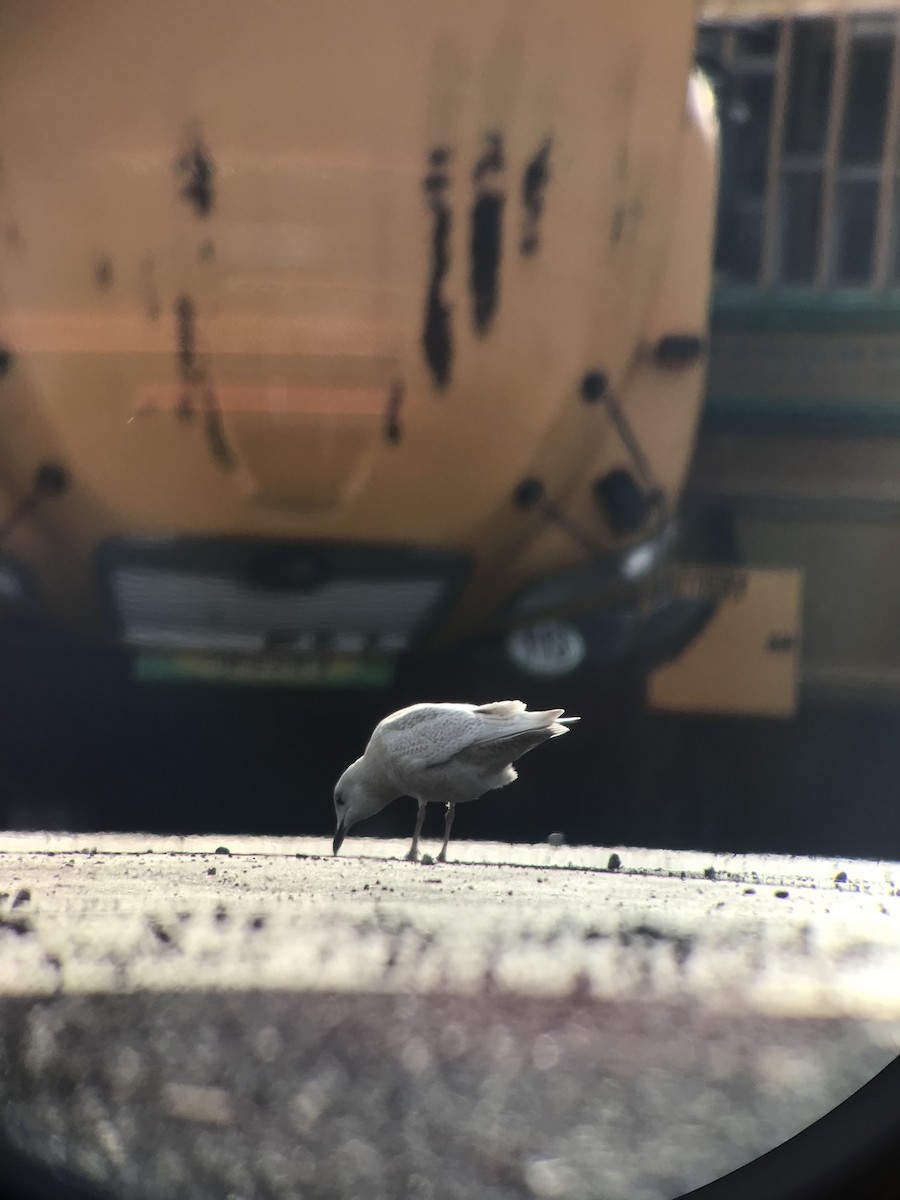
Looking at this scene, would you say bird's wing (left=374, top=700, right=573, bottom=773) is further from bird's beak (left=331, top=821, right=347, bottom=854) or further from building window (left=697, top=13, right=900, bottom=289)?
building window (left=697, top=13, right=900, bottom=289)

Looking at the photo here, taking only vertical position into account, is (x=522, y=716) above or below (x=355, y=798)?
above

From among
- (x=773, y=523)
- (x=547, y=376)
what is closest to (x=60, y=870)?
(x=547, y=376)

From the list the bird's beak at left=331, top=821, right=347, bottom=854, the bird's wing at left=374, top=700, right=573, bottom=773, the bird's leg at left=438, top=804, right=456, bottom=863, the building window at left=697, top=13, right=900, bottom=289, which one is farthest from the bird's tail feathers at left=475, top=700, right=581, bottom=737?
the building window at left=697, top=13, right=900, bottom=289

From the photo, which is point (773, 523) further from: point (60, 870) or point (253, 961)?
point (60, 870)

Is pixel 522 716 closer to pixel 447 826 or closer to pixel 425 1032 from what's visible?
pixel 447 826

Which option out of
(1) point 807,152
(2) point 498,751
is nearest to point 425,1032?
(2) point 498,751

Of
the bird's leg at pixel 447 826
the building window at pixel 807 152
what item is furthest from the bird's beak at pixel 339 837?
the building window at pixel 807 152

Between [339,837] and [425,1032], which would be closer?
[425,1032]
